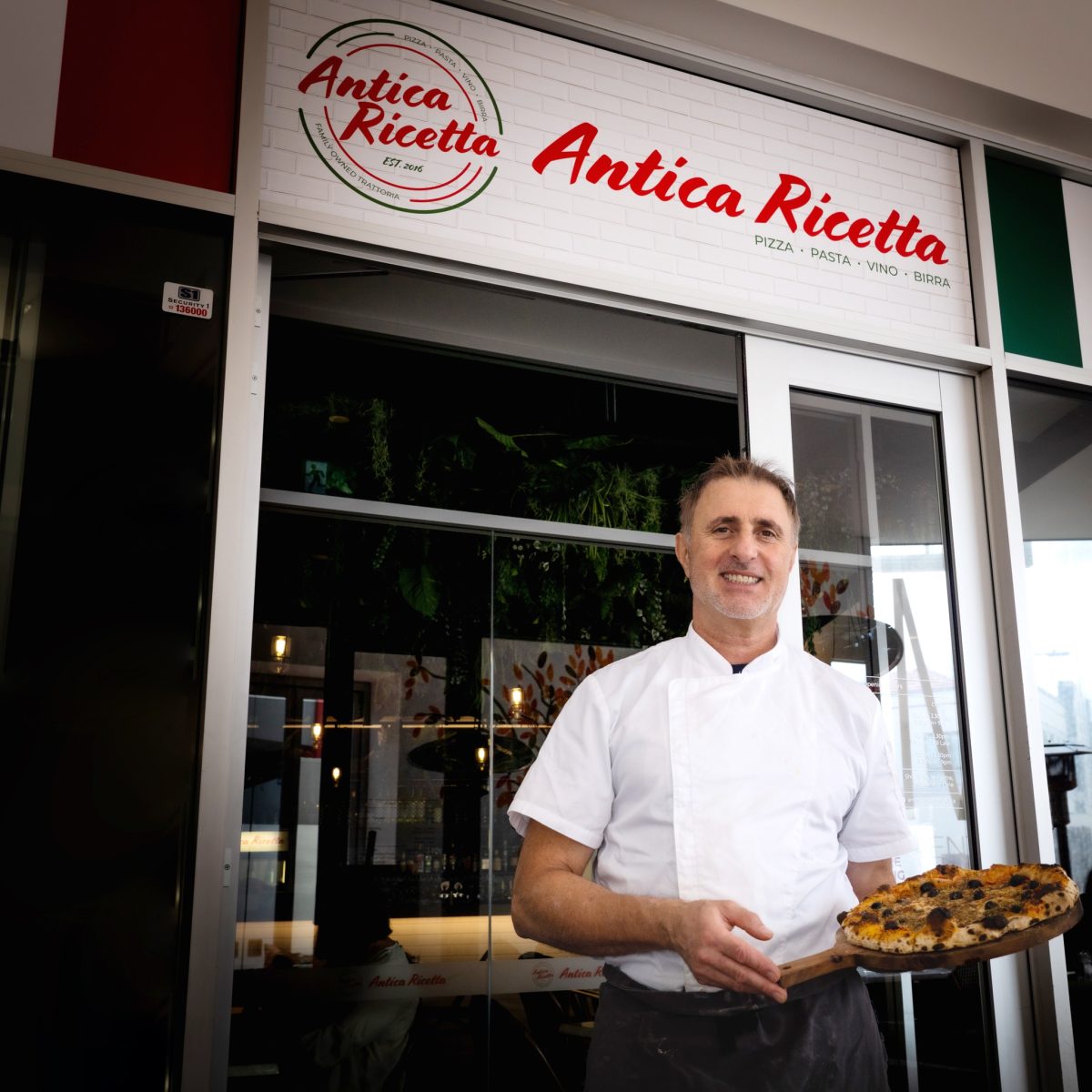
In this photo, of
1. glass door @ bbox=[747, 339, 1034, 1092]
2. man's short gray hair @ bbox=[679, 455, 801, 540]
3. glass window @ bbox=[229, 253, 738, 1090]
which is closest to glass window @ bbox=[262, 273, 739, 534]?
glass window @ bbox=[229, 253, 738, 1090]

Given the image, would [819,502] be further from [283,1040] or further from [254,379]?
[283,1040]

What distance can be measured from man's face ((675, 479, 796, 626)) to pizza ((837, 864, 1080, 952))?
735 millimetres

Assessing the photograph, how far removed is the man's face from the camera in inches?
109

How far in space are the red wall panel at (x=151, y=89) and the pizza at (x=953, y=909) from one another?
88.7 inches

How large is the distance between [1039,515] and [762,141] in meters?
1.51

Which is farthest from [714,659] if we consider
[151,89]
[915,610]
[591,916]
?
[151,89]

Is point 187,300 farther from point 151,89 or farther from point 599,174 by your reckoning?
point 599,174

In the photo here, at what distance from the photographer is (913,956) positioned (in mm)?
2338

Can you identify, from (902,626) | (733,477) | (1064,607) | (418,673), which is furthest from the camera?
(418,673)

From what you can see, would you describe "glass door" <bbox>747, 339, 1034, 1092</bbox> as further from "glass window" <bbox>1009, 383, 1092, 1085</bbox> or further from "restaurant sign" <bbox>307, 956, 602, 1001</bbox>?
"restaurant sign" <bbox>307, 956, 602, 1001</bbox>

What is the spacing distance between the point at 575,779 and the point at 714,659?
1.52ft

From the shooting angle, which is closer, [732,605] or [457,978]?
[732,605]

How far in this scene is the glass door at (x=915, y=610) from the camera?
3.12m

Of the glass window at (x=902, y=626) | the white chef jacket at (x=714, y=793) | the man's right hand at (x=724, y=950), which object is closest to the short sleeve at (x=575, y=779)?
the white chef jacket at (x=714, y=793)
